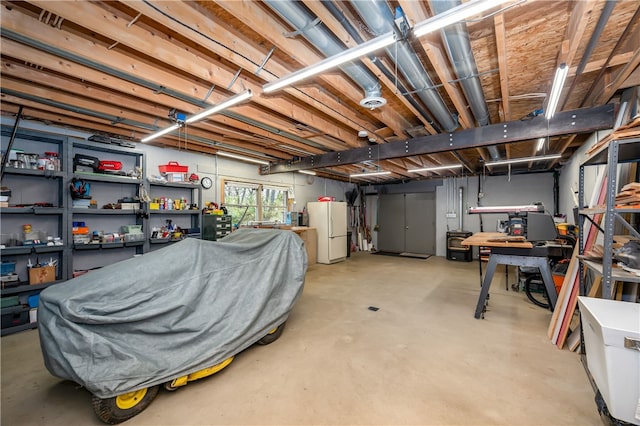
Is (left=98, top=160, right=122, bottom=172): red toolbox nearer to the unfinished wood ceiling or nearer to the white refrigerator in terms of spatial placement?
the unfinished wood ceiling

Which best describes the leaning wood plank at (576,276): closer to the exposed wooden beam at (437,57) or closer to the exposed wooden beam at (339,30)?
the exposed wooden beam at (437,57)

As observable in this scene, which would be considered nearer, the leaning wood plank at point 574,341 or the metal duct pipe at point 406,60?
the metal duct pipe at point 406,60

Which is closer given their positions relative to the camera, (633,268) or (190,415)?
(190,415)

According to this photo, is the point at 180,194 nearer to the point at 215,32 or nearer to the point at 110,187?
the point at 110,187

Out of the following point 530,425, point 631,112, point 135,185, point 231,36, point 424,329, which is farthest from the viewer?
point 135,185

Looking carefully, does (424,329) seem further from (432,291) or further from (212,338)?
(212,338)

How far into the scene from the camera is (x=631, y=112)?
112 inches

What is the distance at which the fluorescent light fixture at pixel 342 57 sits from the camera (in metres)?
1.77

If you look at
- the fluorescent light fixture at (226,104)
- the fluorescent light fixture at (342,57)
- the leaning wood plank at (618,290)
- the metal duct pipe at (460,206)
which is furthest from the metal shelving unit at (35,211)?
the metal duct pipe at (460,206)

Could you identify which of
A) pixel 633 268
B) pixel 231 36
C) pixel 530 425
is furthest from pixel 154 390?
pixel 633 268

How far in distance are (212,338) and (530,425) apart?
237 cm

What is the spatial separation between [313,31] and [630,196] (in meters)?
2.72

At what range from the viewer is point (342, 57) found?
197 centimetres

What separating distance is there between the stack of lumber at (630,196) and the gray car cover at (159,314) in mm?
3030
